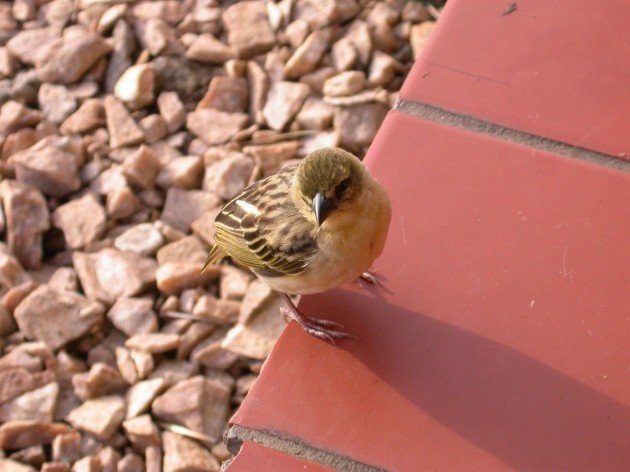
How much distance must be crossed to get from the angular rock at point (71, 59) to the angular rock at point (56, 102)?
0.05 meters

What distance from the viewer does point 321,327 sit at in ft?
7.13

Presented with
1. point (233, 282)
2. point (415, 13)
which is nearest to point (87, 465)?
point (233, 282)

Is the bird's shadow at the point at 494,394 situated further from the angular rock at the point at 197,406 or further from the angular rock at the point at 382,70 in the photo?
the angular rock at the point at 382,70

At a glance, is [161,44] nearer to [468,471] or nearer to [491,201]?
[491,201]


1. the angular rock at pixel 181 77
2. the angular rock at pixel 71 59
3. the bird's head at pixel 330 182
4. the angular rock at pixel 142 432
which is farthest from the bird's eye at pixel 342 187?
the angular rock at pixel 71 59

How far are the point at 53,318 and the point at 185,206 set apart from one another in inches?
25.5

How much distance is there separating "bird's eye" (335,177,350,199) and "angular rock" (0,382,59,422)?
123cm

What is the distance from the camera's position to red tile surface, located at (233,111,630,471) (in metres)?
1.94

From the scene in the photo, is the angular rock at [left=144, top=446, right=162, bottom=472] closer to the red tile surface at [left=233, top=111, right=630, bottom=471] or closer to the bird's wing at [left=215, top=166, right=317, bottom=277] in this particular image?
the bird's wing at [left=215, top=166, right=317, bottom=277]

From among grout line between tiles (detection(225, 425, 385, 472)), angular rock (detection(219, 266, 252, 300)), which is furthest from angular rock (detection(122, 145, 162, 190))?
grout line between tiles (detection(225, 425, 385, 472))

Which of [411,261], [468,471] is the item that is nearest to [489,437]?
[468,471]

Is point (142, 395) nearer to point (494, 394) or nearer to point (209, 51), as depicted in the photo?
point (494, 394)

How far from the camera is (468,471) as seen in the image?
6.19 feet

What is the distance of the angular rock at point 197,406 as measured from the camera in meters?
2.94
